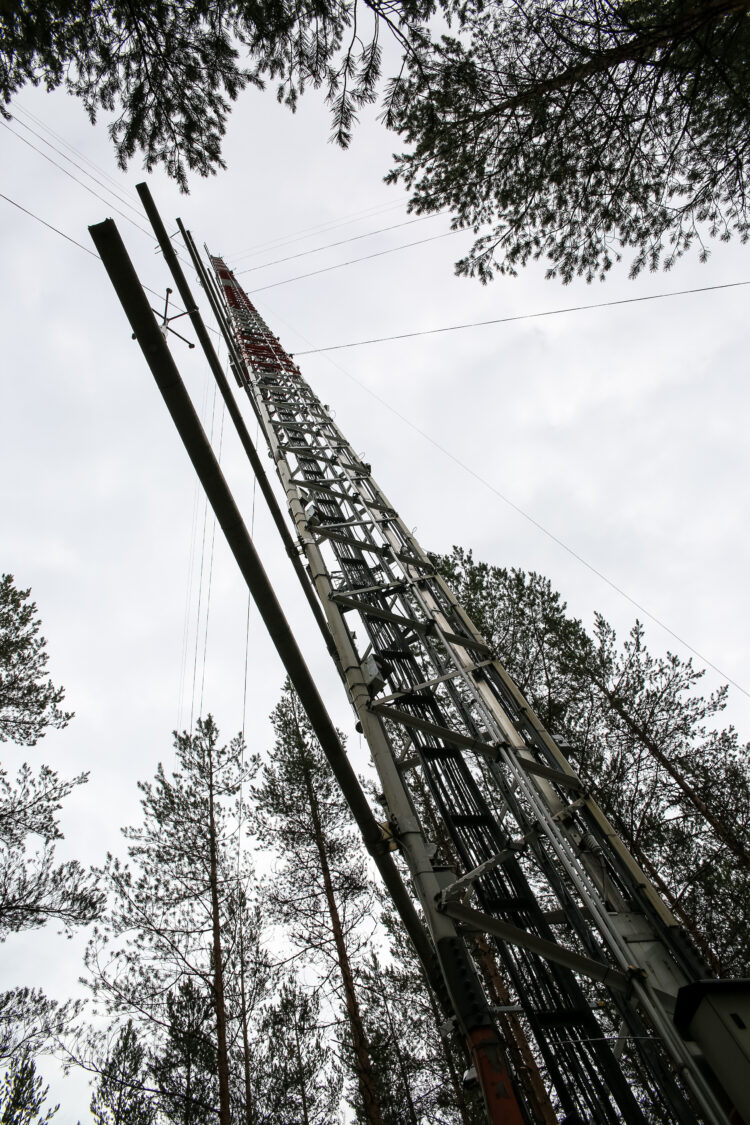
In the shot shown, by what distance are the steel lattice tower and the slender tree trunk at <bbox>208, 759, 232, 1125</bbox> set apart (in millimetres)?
4500

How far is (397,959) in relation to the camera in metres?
12.6

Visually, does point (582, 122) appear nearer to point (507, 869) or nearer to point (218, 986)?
point (507, 869)

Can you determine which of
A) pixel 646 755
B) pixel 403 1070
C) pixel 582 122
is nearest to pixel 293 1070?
pixel 403 1070

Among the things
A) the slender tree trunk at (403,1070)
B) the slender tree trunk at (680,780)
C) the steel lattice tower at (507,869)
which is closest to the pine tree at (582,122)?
the steel lattice tower at (507,869)

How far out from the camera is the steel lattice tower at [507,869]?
2.52 meters

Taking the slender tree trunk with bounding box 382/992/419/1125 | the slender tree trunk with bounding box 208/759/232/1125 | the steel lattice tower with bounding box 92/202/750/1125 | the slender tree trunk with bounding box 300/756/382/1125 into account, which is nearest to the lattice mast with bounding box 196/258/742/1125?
the steel lattice tower with bounding box 92/202/750/1125

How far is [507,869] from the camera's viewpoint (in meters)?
3.65

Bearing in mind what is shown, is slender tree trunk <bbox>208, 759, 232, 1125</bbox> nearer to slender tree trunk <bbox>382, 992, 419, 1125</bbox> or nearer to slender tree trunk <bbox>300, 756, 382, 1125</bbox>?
slender tree trunk <bbox>300, 756, 382, 1125</bbox>

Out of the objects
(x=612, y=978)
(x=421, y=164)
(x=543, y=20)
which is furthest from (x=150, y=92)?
(x=612, y=978)

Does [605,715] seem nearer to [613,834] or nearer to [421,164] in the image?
[613,834]

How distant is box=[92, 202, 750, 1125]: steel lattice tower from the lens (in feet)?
8.26

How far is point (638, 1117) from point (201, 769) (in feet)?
37.9

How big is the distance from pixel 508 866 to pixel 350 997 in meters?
7.12

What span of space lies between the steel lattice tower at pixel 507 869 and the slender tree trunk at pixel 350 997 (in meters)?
2.88
